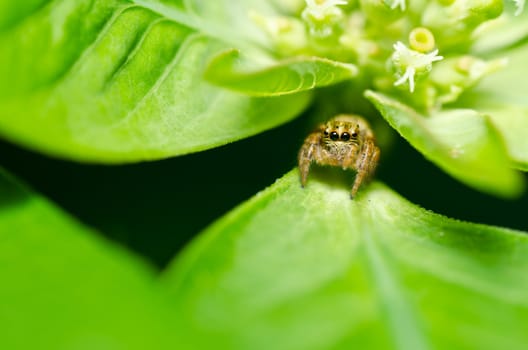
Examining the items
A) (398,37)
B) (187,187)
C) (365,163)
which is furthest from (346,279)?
(398,37)

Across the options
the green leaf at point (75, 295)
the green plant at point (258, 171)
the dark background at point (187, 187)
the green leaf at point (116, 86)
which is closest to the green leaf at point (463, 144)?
the green plant at point (258, 171)

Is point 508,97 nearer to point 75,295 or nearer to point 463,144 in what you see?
point 463,144

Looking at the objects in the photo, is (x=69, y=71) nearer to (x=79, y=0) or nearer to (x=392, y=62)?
(x=79, y=0)

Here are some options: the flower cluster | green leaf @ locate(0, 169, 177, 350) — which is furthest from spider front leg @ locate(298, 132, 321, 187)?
green leaf @ locate(0, 169, 177, 350)

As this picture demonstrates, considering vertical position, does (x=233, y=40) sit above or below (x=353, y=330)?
above

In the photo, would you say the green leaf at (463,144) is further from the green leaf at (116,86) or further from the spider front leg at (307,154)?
the green leaf at (116,86)

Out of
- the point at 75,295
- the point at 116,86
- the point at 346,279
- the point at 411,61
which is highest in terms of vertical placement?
the point at 411,61

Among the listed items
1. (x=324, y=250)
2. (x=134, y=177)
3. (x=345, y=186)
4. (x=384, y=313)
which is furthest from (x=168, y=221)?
(x=384, y=313)
